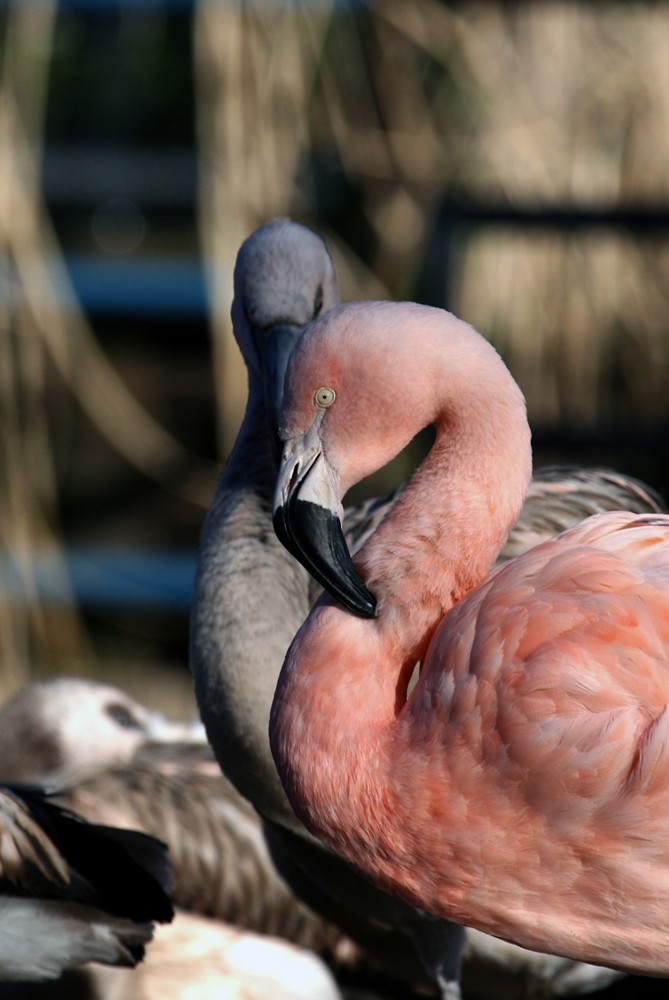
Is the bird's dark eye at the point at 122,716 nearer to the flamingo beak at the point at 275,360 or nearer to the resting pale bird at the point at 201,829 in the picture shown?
the resting pale bird at the point at 201,829

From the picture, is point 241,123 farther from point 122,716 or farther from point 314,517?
point 314,517

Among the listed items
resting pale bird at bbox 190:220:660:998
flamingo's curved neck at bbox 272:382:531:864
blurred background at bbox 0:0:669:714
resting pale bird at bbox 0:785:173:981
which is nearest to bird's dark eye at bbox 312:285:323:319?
resting pale bird at bbox 190:220:660:998

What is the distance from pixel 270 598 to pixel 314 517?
597mm

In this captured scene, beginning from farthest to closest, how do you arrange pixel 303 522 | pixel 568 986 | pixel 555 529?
pixel 568 986, pixel 555 529, pixel 303 522

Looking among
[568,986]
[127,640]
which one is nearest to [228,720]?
[568,986]

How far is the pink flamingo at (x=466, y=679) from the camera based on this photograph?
5.97 feet

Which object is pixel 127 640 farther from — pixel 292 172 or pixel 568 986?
pixel 568 986

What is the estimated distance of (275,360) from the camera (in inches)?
97.6

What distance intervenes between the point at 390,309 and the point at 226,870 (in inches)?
58.6

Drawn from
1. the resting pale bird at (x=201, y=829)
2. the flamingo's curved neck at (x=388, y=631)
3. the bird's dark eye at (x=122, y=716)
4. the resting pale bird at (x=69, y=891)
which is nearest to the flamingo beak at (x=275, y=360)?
the flamingo's curved neck at (x=388, y=631)

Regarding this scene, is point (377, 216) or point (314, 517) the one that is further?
point (377, 216)

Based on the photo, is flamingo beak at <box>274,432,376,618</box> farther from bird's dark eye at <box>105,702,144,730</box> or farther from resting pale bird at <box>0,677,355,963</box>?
bird's dark eye at <box>105,702,144,730</box>

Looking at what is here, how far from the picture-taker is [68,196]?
23.4 feet

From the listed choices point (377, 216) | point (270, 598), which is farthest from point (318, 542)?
point (377, 216)
